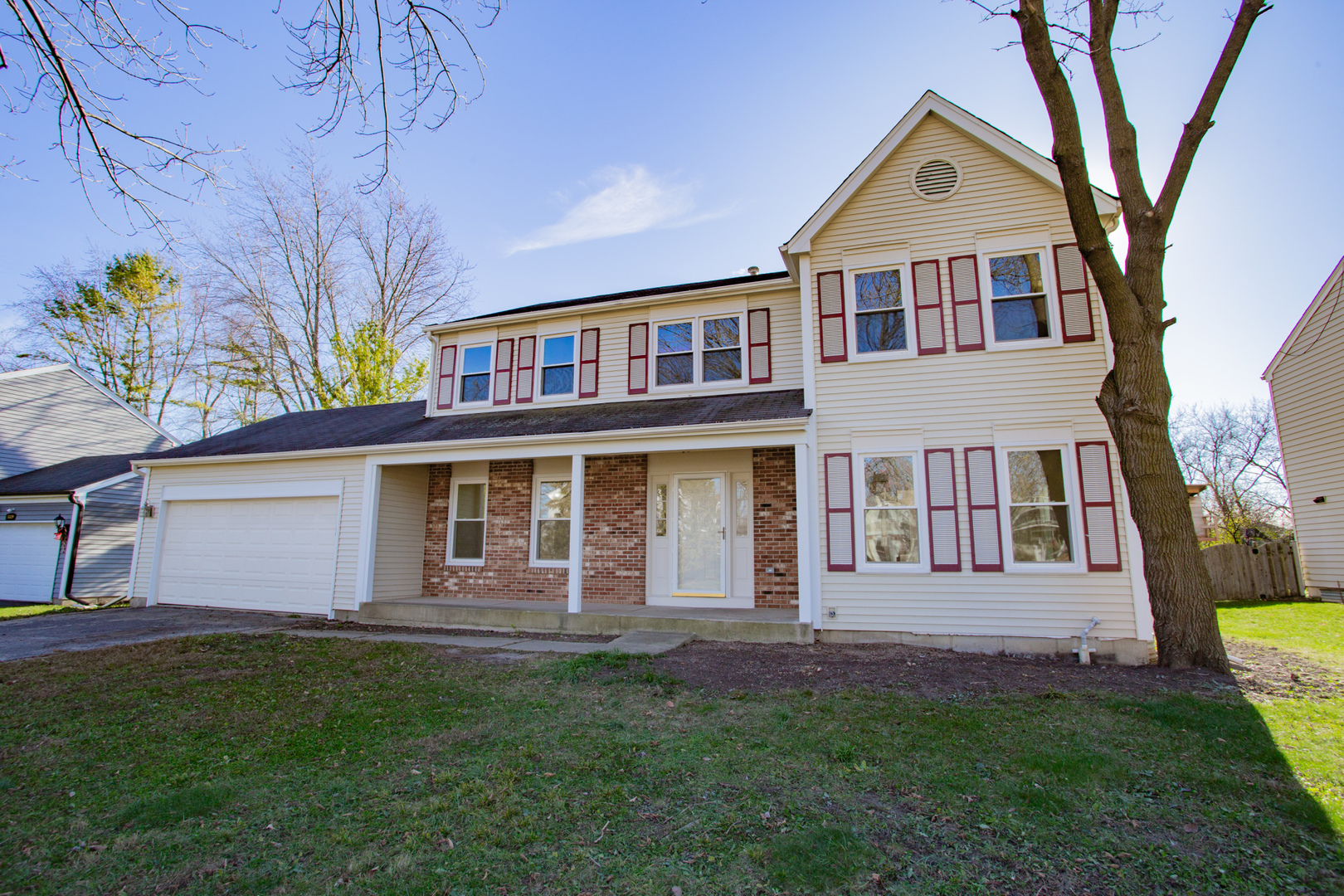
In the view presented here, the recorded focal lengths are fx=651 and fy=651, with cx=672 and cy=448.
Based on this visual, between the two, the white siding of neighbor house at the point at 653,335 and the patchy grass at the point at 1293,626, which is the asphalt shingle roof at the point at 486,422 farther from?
the patchy grass at the point at 1293,626

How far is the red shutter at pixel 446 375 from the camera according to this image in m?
12.9

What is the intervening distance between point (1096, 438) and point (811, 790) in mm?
6519

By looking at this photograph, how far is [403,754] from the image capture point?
168 inches

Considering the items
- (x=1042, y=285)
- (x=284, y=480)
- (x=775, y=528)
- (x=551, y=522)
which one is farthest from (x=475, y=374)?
(x=1042, y=285)

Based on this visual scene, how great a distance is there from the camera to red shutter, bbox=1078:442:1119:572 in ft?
25.4

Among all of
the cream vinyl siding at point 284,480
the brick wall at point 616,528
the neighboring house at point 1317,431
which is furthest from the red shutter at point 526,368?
the neighboring house at point 1317,431

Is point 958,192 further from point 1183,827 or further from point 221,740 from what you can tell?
point 221,740

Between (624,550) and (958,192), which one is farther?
(624,550)

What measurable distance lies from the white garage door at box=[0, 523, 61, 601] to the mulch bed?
15.4 metres

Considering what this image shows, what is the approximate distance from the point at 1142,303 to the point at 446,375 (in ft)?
36.9

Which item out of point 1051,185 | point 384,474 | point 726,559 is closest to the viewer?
point 1051,185

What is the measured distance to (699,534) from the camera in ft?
35.2

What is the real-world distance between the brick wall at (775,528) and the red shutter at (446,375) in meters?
6.39

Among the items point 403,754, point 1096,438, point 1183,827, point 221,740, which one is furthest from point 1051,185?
point 221,740
